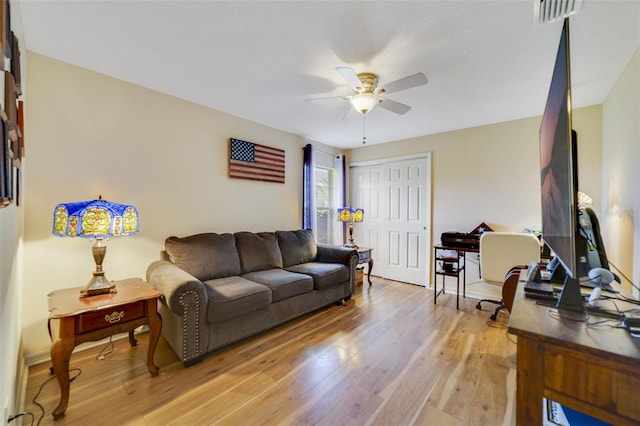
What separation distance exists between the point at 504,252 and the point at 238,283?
2.82 meters

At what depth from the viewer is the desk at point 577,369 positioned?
804 mm

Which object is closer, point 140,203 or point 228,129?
point 140,203

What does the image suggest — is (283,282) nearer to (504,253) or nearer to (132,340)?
(132,340)

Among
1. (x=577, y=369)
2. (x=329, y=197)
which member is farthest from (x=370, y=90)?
(x=329, y=197)

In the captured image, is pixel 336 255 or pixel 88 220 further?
pixel 336 255

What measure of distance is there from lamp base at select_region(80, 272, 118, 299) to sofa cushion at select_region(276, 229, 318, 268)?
1.83 meters

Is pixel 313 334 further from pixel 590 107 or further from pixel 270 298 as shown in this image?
pixel 590 107

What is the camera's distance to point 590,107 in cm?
300

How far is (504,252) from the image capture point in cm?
292

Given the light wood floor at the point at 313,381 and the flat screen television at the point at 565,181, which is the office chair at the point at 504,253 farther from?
the flat screen television at the point at 565,181

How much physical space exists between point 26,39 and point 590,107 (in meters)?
5.20

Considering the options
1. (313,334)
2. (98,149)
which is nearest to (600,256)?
(313,334)

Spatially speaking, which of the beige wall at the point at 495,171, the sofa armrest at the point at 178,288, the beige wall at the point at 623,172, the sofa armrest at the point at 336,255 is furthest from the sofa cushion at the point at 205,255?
the beige wall at the point at 623,172

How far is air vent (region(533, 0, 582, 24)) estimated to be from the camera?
1317 millimetres
